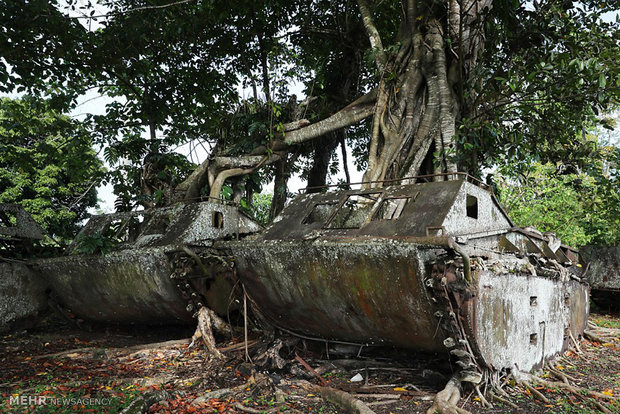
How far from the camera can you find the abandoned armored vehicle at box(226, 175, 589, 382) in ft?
15.9

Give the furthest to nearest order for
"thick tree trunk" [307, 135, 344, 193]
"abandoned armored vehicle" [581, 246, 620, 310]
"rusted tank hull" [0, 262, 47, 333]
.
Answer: "thick tree trunk" [307, 135, 344, 193] → "abandoned armored vehicle" [581, 246, 620, 310] → "rusted tank hull" [0, 262, 47, 333]

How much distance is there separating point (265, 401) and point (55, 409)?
203 centimetres

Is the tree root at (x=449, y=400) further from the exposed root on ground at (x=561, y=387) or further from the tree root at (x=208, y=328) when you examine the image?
the tree root at (x=208, y=328)

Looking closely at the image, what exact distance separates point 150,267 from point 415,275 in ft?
14.0

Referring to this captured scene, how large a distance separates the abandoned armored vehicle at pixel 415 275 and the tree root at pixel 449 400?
0.19 metres

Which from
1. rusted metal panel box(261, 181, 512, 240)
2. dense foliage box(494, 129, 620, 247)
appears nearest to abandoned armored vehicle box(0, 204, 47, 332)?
rusted metal panel box(261, 181, 512, 240)

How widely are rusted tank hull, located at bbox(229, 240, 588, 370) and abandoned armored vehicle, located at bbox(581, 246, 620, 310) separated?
24.2 ft

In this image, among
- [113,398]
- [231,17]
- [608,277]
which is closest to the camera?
[113,398]

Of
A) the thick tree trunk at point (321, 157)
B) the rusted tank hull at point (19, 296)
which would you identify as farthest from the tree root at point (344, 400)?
the thick tree trunk at point (321, 157)

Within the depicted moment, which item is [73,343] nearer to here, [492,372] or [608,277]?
[492,372]

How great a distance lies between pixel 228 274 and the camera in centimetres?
683

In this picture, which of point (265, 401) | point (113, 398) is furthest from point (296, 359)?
point (113, 398)

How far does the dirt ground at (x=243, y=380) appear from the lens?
4934mm

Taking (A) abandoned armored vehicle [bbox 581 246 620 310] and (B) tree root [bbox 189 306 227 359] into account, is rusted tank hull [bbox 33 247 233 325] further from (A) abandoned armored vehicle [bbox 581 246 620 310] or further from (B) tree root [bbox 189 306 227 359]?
(A) abandoned armored vehicle [bbox 581 246 620 310]
